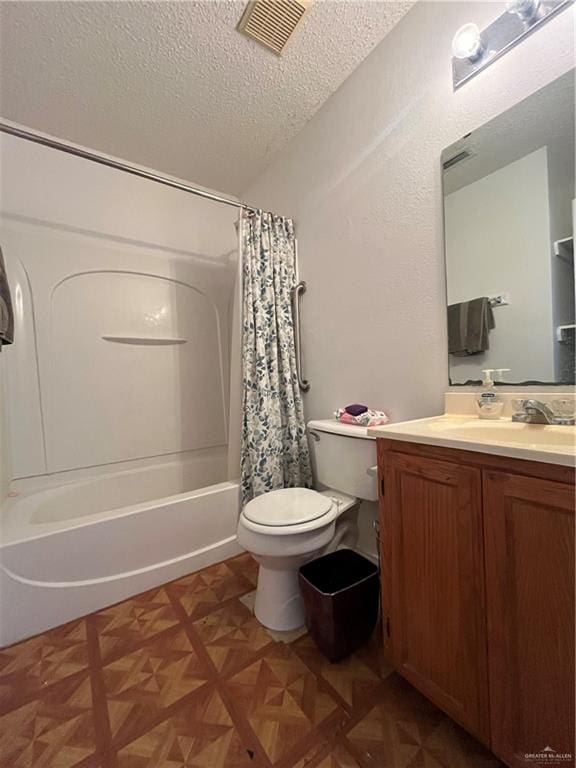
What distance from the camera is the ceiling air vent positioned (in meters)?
1.21

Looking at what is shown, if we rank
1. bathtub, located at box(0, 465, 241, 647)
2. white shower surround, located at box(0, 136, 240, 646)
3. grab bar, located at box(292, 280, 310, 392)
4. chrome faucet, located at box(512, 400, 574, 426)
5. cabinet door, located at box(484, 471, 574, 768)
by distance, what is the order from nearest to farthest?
1. cabinet door, located at box(484, 471, 574, 768)
2. chrome faucet, located at box(512, 400, 574, 426)
3. bathtub, located at box(0, 465, 241, 647)
4. white shower surround, located at box(0, 136, 240, 646)
5. grab bar, located at box(292, 280, 310, 392)

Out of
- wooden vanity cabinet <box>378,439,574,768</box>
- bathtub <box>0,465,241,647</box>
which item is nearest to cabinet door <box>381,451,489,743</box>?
wooden vanity cabinet <box>378,439,574,768</box>

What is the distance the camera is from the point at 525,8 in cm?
96

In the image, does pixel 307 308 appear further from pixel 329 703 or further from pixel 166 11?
pixel 329 703

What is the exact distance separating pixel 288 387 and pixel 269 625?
3.54 feet

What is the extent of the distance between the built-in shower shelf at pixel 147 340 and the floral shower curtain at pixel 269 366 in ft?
2.39

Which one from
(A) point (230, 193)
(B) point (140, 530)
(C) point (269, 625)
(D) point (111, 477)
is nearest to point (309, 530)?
(C) point (269, 625)

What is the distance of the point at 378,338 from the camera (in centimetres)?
144

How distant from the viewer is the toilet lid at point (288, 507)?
1.14 metres

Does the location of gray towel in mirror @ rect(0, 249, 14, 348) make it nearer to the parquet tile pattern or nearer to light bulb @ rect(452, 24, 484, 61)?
the parquet tile pattern

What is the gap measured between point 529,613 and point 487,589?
0.24ft

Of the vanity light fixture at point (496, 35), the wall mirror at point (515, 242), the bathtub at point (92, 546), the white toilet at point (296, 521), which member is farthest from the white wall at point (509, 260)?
the bathtub at point (92, 546)

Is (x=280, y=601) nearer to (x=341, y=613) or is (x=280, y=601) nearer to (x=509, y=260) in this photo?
(x=341, y=613)

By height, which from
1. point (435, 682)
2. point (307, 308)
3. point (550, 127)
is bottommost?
point (435, 682)
